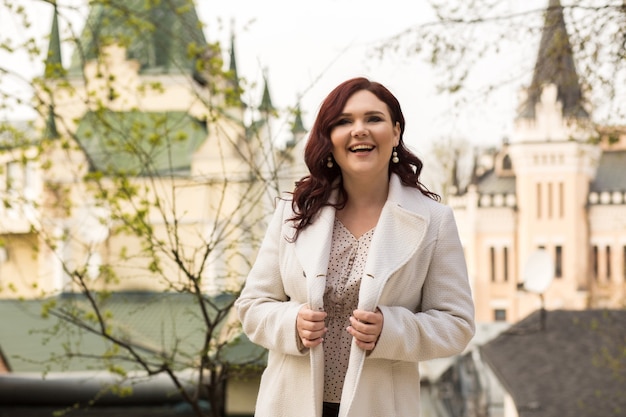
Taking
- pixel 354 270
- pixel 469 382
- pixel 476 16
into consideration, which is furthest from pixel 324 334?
pixel 469 382

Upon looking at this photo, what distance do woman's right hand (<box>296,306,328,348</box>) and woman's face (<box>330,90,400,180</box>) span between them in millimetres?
315

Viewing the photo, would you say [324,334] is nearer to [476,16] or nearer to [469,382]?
[476,16]

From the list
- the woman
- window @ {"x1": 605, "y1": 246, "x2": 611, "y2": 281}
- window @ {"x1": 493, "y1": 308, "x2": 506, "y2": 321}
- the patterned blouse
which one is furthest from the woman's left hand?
window @ {"x1": 605, "y1": 246, "x2": 611, "y2": 281}

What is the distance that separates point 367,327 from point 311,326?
11cm

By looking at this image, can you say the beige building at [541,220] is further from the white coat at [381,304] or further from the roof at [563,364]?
the white coat at [381,304]

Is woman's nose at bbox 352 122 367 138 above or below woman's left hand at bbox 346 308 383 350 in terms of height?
above

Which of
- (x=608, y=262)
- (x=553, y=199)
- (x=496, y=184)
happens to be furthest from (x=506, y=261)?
(x=608, y=262)

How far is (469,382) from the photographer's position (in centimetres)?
2389

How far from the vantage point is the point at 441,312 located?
201 centimetres

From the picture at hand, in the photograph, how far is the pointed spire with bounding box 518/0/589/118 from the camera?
519cm

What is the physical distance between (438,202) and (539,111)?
53.0 meters

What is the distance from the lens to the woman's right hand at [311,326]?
193 centimetres

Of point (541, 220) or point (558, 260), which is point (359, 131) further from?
point (541, 220)

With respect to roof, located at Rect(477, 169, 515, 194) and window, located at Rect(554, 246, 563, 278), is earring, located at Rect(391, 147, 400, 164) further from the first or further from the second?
roof, located at Rect(477, 169, 515, 194)
